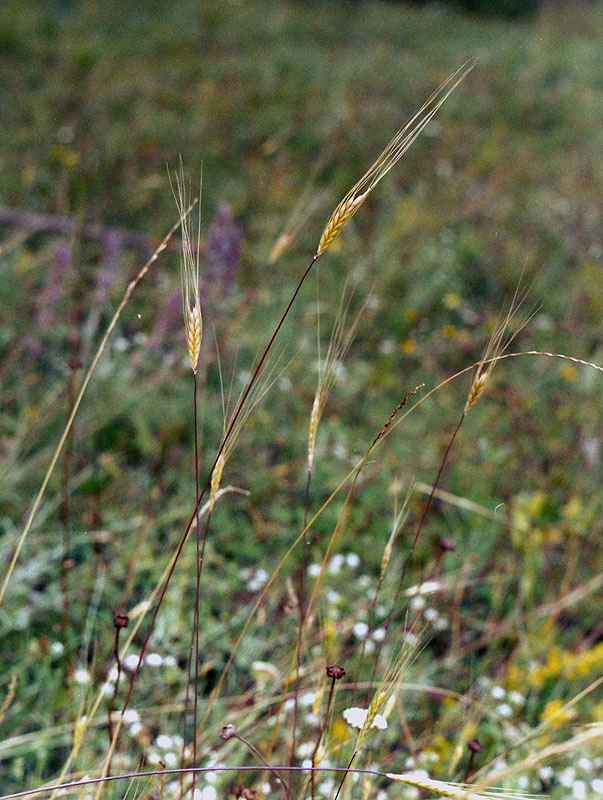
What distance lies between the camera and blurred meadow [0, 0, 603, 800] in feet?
5.07

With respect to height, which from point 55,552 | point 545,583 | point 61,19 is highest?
point 61,19

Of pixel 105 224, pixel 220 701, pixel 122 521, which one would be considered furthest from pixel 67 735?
pixel 105 224

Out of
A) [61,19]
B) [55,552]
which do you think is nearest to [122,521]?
[55,552]

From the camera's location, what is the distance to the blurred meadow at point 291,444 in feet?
5.07

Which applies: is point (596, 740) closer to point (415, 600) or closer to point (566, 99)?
point (415, 600)

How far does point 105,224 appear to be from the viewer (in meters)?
3.62

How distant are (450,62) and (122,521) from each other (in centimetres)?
661

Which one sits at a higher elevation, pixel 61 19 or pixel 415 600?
pixel 61 19

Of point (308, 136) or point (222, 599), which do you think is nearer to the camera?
point (222, 599)

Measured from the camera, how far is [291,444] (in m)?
2.54

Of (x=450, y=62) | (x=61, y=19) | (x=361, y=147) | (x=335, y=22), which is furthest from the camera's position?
(x=335, y=22)

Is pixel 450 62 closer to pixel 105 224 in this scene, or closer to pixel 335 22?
pixel 335 22

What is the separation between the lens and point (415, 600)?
191cm

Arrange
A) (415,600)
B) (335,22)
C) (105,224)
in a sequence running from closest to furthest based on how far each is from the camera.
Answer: (415,600), (105,224), (335,22)
